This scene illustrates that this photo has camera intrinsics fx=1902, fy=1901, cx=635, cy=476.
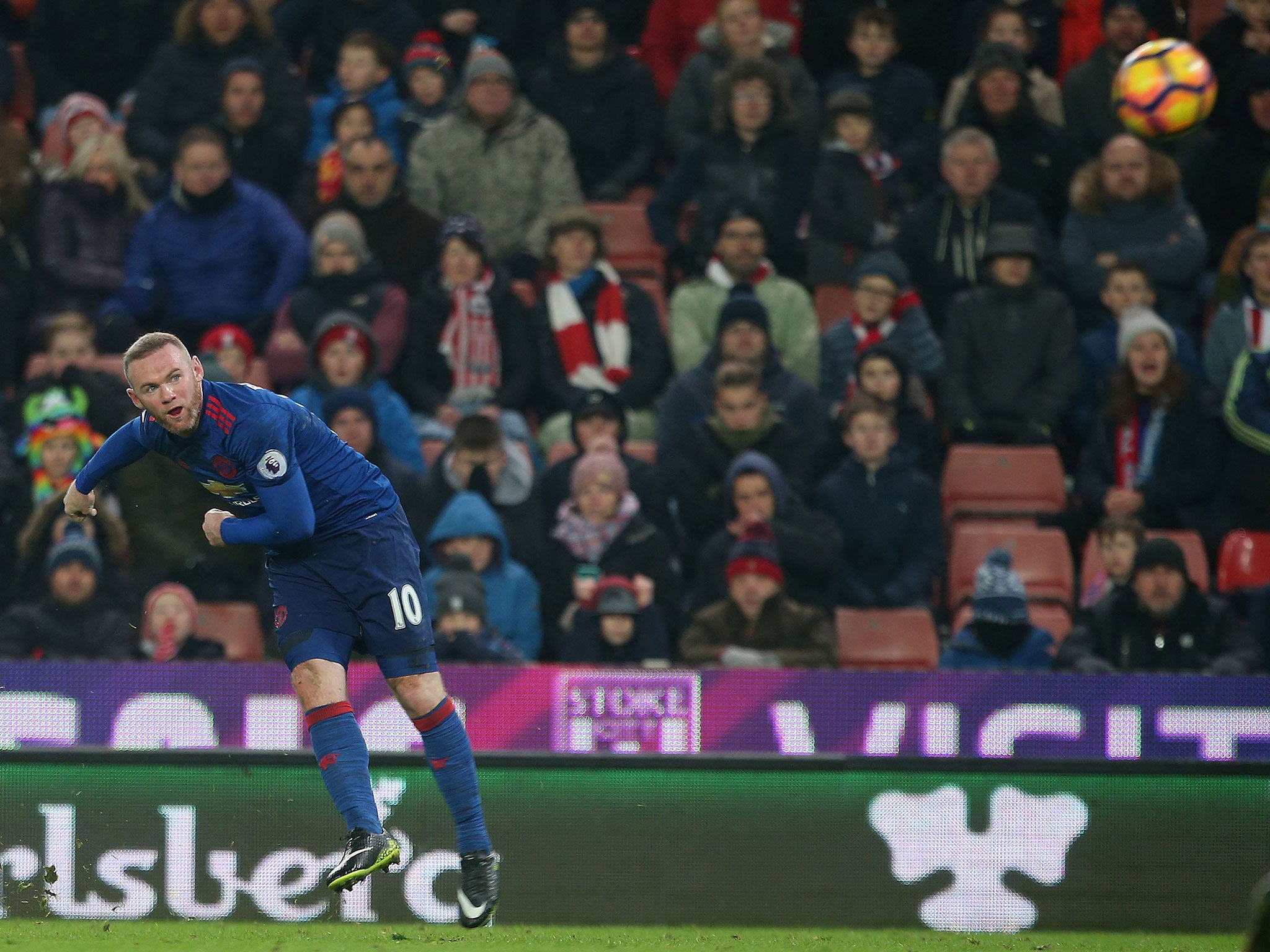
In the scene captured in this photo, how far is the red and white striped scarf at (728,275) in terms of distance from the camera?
10.4m

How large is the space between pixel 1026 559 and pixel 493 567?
271 centimetres

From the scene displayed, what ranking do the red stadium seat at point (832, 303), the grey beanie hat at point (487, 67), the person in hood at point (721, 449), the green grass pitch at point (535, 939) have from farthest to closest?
the red stadium seat at point (832, 303)
the grey beanie hat at point (487, 67)
the person in hood at point (721, 449)
the green grass pitch at point (535, 939)

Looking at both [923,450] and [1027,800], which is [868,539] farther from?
[1027,800]

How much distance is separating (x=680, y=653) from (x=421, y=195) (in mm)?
3685

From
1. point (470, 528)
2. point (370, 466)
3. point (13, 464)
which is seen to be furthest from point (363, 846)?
point (13, 464)

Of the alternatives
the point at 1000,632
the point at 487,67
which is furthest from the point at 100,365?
the point at 1000,632

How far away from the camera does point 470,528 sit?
8.85 metres

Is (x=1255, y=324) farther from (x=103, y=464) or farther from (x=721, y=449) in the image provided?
(x=103, y=464)

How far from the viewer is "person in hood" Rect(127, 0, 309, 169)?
11.2m

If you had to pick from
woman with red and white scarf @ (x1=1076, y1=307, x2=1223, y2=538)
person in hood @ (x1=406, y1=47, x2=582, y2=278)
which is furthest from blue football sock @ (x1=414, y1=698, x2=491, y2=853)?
person in hood @ (x1=406, y1=47, x2=582, y2=278)

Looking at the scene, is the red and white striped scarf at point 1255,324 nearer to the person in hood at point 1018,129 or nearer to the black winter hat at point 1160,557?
the person in hood at point 1018,129

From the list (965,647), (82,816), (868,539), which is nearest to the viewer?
(82,816)

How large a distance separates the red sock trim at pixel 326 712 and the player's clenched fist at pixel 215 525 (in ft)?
2.07

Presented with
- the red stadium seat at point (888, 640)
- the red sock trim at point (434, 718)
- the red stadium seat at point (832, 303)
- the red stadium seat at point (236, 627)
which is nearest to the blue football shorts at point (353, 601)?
the red sock trim at point (434, 718)
